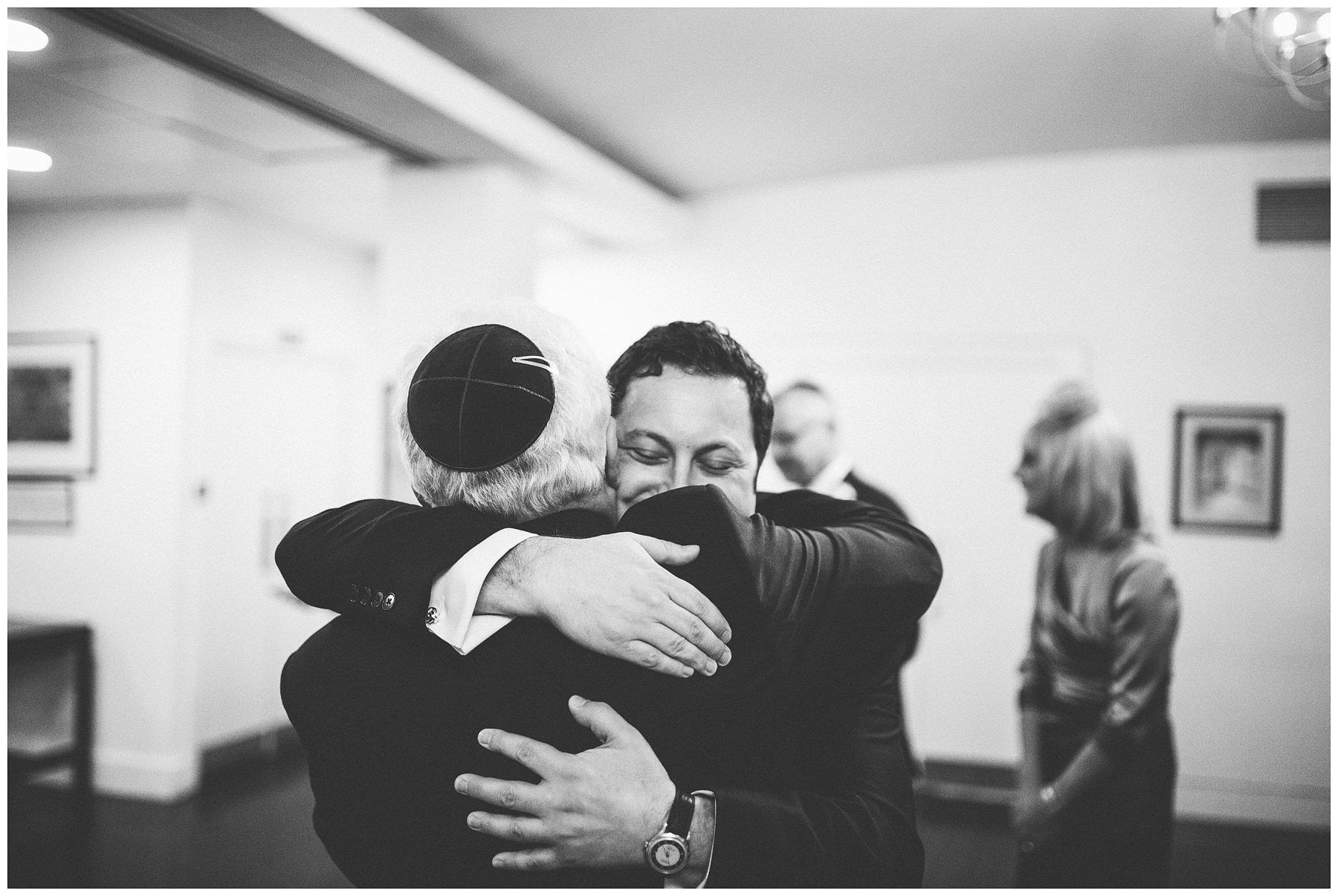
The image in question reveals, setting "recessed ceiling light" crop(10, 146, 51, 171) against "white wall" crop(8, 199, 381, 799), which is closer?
"recessed ceiling light" crop(10, 146, 51, 171)

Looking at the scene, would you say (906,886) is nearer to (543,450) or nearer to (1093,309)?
(543,450)

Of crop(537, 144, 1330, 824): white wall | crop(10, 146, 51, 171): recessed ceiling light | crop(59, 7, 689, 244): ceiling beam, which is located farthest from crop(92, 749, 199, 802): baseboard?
crop(59, 7, 689, 244): ceiling beam

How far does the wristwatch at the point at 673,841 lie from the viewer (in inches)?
37.7

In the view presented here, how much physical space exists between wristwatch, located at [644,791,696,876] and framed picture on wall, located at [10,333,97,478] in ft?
13.0

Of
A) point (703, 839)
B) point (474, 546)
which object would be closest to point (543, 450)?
point (474, 546)

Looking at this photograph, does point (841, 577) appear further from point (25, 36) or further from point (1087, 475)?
point (25, 36)

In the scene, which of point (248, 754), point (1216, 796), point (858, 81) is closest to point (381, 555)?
point (858, 81)

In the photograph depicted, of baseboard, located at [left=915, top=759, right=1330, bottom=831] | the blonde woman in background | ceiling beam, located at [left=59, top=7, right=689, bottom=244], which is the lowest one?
baseboard, located at [left=915, top=759, right=1330, bottom=831]

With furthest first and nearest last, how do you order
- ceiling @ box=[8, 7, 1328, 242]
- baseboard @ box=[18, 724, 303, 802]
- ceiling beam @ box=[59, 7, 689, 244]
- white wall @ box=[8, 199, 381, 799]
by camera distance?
baseboard @ box=[18, 724, 303, 802] < white wall @ box=[8, 199, 381, 799] < ceiling @ box=[8, 7, 1328, 242] < ceiling beam @ box=[59, 7, 689, 244]

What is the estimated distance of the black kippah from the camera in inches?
37.4

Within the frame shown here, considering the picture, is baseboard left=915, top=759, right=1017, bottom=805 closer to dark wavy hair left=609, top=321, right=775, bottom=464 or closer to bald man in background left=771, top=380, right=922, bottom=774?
bald man in background left=771, top=380, right=922, bottom=774

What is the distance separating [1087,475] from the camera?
2223 mm

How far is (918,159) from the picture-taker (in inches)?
182

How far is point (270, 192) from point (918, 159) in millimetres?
3013
